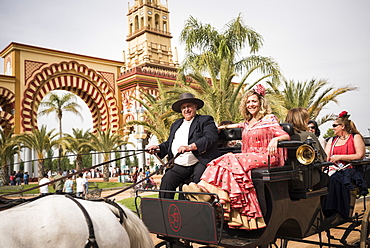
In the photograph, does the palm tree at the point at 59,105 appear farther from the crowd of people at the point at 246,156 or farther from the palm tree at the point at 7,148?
the crowd of people at the point at 246,156

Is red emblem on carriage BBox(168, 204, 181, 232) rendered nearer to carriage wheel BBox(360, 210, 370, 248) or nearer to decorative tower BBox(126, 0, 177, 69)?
carriage wheel BBox(360, 210, 370, 248)

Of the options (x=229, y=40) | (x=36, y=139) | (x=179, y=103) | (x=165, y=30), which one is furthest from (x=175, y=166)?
(x=165, y=30)

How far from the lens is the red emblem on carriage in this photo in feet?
10.5

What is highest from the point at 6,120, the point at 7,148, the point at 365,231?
the point at 6,120

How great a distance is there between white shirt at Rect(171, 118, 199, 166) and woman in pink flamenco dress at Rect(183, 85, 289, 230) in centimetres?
53

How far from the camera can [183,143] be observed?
12.5 ft

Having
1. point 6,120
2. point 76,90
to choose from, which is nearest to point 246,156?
point 6,120

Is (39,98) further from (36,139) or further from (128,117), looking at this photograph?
(128,117)

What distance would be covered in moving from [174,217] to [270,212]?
888 mm

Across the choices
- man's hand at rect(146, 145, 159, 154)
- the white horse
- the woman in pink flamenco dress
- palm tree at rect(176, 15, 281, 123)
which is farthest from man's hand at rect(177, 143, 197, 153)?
palm tree at rect(176, 15, 281, 123)

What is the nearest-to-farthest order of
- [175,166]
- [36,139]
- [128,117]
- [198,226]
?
[198,226] < [175,166] < [36,139] < [128,117]

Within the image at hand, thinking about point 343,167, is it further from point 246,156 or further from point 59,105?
point 59,105

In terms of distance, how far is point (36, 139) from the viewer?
20.9m

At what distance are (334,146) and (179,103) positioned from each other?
2290 mm
